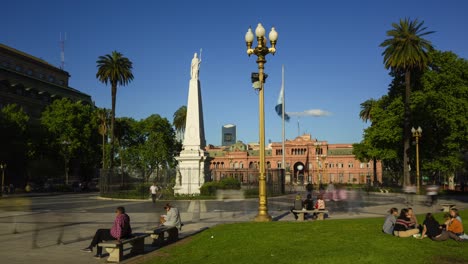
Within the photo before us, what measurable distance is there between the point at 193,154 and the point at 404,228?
2620cm

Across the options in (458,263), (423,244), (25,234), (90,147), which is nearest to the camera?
(458,263)

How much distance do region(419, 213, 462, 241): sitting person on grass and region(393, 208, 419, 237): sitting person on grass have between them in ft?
0.82

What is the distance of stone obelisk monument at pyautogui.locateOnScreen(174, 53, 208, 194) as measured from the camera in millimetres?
36688

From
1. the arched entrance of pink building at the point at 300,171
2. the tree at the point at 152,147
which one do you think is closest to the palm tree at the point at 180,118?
the tree at the point at 152,147

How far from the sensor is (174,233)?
485 inches

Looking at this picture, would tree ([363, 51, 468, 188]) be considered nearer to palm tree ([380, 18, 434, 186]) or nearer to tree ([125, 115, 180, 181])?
palm tree ([380, 18, 434, 186])

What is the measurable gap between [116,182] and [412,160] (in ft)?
99.0

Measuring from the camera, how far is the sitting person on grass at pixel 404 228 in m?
11.5

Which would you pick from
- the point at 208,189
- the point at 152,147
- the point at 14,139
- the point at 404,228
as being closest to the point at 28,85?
the point at 14,139

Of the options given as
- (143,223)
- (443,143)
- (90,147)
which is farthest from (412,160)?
(90,147)

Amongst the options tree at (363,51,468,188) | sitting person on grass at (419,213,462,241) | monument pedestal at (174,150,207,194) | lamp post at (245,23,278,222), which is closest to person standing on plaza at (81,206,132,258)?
lamp post at (245,23,278,222)

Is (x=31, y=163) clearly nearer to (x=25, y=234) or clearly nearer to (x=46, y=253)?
(x=25, y=234)

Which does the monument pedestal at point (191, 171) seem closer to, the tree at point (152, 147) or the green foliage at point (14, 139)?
the tree at point (152, 147)

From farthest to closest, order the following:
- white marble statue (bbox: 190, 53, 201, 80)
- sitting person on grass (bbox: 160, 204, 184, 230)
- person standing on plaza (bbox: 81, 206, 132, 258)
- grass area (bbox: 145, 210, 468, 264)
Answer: white marble statue (bbox: 190, 53, 201, 80) < sitting person on grass (bbox: 160, 204, 184, 230) < person standing on plaza (bbox: 81, 206, 132, 258) < grass area (bbox: 145, 210, 468, 264)
